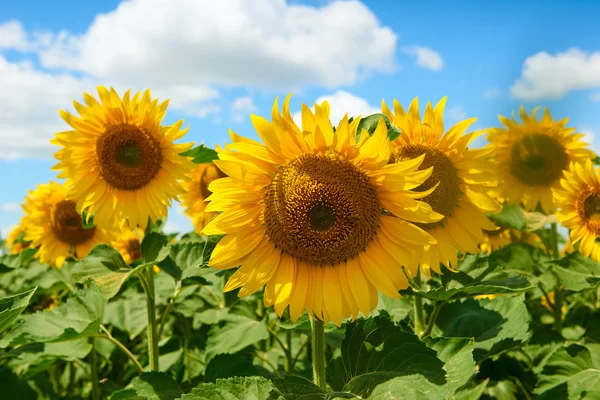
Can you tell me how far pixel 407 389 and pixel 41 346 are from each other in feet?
10.1

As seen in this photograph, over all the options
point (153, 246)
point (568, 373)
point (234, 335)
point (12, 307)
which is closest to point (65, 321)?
point (153, 246)

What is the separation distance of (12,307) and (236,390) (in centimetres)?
87

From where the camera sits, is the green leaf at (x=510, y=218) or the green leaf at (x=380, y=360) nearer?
the green leaf at (x=380, y=360)

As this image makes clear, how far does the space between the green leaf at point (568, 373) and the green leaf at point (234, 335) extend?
5.72ft

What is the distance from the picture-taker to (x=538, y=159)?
5422 mm

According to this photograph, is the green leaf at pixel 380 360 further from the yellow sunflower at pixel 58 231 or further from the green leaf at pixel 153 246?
the yellow sunflower at pixel 58 231

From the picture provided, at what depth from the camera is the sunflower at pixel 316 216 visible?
2158 mm

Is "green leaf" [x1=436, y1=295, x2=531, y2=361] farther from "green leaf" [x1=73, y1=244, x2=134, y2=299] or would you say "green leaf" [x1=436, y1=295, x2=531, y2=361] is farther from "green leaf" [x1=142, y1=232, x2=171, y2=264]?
"green leaf" [x1=73, y1=244, x2=134, y2=299]

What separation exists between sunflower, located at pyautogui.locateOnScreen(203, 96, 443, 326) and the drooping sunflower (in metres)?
1.93

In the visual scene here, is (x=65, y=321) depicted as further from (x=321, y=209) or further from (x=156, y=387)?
(x=321, y=209)

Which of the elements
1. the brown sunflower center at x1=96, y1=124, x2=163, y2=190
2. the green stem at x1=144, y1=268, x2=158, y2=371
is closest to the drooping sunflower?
the brown sunflower center at x1=96, y1=124, x2=163, y2=190

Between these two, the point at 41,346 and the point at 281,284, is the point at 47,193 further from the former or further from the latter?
the point at 281,284

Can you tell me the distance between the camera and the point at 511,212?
499 cm

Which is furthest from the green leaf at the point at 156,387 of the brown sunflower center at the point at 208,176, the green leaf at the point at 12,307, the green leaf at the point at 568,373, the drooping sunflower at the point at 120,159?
the brown sunflower center at the point at 208,176
